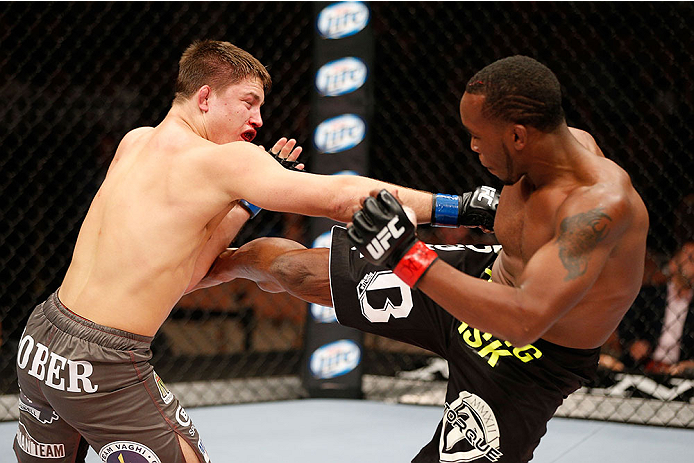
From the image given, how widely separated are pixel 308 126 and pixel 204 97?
7.74 feet

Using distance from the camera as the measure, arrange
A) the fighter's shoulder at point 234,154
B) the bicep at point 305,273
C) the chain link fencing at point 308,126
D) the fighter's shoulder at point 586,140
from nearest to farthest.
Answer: the fighter's shoulder at point 234,154
the fighter's shoulder at point 586,140
the bicep at point 305,273
the chain link fencing at point 308,126

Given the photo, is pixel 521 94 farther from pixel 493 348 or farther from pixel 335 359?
pixel 335 359

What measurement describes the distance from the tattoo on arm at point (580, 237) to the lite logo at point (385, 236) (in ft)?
0.95

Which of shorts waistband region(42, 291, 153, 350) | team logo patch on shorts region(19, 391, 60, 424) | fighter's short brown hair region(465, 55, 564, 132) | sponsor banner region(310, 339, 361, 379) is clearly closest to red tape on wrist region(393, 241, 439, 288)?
fighter's short brown hair region(465, 55, 564, 132)

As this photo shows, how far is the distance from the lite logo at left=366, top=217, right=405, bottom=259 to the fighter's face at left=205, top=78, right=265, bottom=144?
1.89 feet

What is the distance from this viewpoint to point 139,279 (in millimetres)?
1504

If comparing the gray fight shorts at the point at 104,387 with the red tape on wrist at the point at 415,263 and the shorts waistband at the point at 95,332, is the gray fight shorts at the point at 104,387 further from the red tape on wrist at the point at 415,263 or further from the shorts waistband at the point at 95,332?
the red tape on wrist at the point at 415,263

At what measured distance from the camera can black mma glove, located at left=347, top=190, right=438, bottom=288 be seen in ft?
4.19

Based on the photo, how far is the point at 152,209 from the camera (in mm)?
1503

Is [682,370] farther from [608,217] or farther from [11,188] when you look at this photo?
[11,188]

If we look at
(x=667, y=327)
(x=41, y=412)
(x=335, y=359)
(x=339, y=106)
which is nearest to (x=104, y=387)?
(x=41, y=412)

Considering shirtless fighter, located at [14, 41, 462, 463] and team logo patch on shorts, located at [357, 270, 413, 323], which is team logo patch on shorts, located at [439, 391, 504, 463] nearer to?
team logo patch on shorts, located at [357, 270, 413, 323]

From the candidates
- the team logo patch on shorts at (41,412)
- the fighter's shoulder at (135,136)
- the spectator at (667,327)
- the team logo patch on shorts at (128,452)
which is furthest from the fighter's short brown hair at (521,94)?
the spectator at (667,327)

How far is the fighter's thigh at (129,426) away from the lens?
4.90 ft
